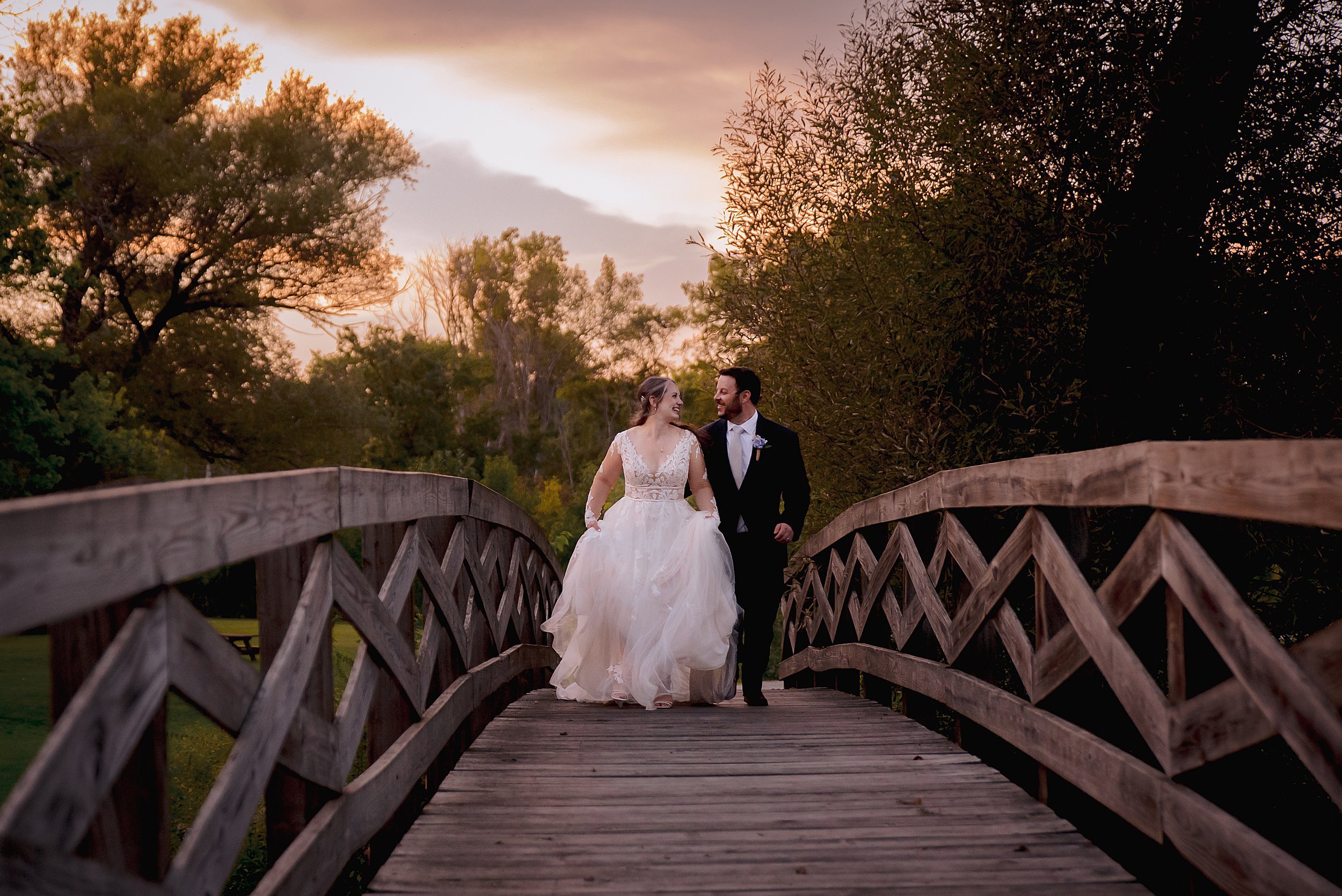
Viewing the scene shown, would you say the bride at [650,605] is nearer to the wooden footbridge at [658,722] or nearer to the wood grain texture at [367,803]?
the wooden footbridge at [658,722]

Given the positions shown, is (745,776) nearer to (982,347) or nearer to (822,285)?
(982,347)

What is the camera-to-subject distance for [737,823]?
3.20m

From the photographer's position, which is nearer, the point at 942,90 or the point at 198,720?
the point at 942,90

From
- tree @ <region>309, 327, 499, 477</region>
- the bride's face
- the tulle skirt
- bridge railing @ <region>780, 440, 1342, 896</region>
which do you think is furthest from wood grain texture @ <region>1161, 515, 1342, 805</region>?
tree @ <region>309, 327, 499, 477</region>

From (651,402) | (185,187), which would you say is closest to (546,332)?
(185,187)

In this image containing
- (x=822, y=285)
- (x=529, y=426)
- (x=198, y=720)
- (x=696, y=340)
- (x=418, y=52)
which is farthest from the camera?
(x=529, y=426)

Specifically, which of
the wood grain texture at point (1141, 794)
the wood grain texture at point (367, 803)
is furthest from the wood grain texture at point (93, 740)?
the wood grain texture at point (1141, 794)

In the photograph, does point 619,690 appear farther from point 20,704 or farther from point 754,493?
point 20,704

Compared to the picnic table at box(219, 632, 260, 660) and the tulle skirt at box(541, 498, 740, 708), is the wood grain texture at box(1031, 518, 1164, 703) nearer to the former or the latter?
the tulle skirt at box(541, 498, 740, 708)

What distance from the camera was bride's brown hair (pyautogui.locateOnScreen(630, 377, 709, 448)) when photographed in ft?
20.8

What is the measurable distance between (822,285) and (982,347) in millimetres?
1560

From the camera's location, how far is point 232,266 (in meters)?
21.4

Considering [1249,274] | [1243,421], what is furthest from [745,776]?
[1249,274]

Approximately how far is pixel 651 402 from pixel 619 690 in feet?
5.59
